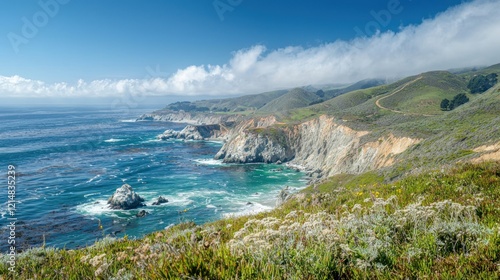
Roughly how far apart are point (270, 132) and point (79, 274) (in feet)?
360

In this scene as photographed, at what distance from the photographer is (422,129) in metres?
63.2

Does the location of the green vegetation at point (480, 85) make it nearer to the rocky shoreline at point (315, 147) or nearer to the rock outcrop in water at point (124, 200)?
the rocky shoreline at point (315, 147)

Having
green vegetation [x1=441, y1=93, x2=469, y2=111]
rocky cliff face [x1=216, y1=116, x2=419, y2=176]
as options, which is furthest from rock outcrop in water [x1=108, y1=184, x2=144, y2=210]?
green vegetation [x1=441, y1=93, x2=469, y2=111]

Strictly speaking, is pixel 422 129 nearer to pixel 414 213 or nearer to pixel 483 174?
pixel 483 174

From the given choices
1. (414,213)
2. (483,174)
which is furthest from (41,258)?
(483,174)

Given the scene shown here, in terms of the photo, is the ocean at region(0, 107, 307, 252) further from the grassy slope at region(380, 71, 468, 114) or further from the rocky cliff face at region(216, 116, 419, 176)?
the grassy slope at region(380, 71, 468, 114)

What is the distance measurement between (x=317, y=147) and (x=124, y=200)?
65.4 m

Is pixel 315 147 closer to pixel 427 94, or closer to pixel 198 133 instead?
pixel 427 94

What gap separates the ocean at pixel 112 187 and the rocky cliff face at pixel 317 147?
7.15 meters

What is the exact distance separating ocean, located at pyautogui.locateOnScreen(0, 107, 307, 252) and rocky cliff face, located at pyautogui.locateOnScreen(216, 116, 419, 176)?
7.15 m

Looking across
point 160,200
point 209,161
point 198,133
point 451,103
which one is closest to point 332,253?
point 160,200

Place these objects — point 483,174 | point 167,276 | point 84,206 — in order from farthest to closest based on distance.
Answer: point 84,206 → point 483,174 → point 167,276

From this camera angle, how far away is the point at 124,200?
2318 inches

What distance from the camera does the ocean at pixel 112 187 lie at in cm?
4956
